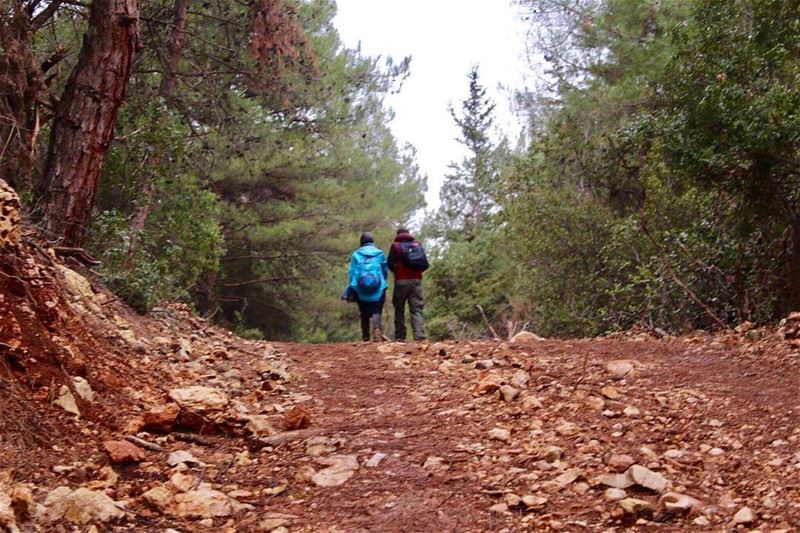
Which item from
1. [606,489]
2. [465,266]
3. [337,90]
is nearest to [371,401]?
[606,489]

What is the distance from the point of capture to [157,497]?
3.33m

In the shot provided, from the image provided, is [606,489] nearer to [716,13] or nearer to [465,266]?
[716,13]

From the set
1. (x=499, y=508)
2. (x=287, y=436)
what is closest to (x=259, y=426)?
(x=287, y=436)

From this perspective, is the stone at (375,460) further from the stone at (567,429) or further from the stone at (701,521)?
the stone at (701,521)

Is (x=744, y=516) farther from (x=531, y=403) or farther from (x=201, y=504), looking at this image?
(x=201, y=504)

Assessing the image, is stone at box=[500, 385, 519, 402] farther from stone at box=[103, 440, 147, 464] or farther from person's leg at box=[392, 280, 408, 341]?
person's leg at box=[392, 280, 408, 341]

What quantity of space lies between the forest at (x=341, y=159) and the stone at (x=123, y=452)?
3.64 metres

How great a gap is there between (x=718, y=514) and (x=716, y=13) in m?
6.56

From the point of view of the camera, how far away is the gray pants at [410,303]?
9.99m

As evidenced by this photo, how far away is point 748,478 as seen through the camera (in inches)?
138

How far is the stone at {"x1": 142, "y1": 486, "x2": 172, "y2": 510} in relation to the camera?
3295mm

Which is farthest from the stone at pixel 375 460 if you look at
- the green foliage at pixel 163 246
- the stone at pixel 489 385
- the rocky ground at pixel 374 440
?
the green foliage at pixel 163 246

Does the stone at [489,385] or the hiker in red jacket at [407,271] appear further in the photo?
the hiker in red jacket at [407,271]

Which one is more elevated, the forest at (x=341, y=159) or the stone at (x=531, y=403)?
the forest at (x=341, y=159)
